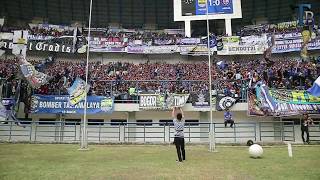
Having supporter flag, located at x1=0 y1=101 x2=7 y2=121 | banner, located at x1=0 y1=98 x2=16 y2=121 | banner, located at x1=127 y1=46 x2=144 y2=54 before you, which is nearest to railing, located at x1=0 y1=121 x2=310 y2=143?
supporter flag, located at x1=0 y1=101 x2=7 y2=121

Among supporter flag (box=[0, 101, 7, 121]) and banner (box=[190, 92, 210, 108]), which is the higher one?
banner (box=[190, 92, 210, 108])

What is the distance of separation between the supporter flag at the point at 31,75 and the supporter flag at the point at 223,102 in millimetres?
13857

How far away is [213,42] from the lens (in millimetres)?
42719

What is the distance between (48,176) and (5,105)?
20.0 metres

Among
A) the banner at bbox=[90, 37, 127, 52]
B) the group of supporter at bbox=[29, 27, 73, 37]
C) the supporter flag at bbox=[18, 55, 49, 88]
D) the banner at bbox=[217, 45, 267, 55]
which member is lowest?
the supporter flag at bbox=[18, 55, 49, 88]

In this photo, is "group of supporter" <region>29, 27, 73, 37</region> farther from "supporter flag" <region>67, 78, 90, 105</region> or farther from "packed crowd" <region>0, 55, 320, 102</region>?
"supporter flag" <region>67, 78, 90, 105</region>

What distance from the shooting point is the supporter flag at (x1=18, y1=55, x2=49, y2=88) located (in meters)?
28.4

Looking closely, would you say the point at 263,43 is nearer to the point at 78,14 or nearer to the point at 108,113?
the point at 108,113

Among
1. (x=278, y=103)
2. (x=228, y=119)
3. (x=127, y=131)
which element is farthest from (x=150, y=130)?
(x=278, y=103)

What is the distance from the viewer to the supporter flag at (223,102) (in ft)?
97.7

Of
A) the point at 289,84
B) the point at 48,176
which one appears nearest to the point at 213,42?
the point at 289,84

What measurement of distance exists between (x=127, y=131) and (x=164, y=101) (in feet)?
12.5

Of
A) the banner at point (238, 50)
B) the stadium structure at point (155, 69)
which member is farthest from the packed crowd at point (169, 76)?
the banner at point (238, 50)

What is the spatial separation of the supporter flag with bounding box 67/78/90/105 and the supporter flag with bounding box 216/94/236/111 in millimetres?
10423
